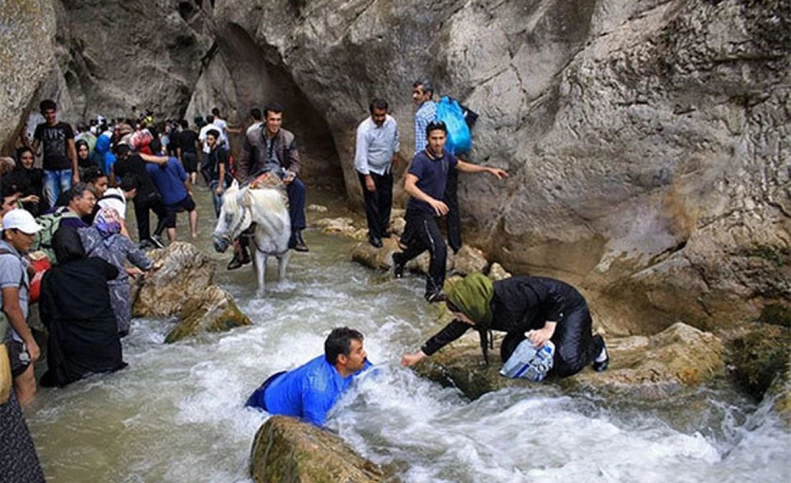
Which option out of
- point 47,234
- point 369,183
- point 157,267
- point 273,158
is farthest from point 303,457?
point 369,183

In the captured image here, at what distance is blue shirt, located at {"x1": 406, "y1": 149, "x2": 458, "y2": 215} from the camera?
737 cm

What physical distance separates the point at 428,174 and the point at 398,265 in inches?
55.4

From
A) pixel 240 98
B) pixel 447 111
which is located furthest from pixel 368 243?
pixel 240 98

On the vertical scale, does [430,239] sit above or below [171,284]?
above

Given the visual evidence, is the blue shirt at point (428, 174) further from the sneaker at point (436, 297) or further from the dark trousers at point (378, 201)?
the dark trousers at point (378, 201)

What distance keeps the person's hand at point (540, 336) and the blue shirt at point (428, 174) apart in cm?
256

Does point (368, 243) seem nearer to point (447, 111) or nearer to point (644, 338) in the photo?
point (447, 111)

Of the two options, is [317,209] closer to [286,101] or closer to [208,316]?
[286,101]

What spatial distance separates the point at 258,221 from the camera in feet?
25.9

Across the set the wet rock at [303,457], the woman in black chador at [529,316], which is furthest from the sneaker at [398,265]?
the wet rock at [303,457]

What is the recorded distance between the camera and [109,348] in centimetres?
598

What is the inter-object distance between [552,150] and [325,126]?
27.0 ft

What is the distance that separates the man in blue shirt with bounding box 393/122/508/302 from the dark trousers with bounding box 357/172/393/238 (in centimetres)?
179

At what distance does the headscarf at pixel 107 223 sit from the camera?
6.41m
